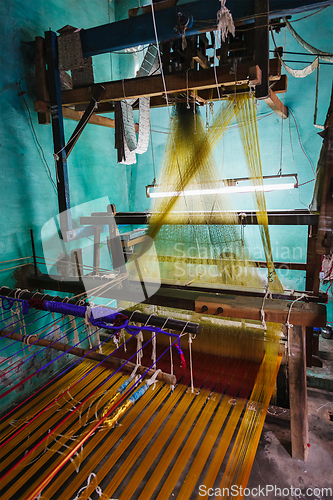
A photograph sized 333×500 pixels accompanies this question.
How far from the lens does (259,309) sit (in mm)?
2670

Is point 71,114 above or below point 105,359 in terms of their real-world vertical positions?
above

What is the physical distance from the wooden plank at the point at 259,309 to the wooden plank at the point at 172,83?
6.38ft

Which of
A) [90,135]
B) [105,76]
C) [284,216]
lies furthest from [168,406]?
[105,76]

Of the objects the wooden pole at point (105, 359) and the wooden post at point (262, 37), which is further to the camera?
the wooden post at point (262, 37)

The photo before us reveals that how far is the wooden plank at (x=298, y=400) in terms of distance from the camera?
9.11 ft

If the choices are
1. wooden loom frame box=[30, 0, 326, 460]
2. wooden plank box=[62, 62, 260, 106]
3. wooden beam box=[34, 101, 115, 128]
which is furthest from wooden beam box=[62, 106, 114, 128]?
wooden loom frame box=[30, 0, 326, 460]

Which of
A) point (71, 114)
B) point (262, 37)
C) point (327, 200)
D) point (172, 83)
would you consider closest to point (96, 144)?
point (71, 114)

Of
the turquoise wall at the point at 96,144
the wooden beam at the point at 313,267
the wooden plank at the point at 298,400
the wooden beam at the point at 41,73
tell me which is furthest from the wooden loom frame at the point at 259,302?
the turquoise wall at the point at 96,144

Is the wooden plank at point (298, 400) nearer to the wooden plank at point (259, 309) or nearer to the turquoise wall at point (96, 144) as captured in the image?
the wooden plank at point (259, 309)

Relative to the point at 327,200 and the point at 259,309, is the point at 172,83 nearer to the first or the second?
the point at 327,200

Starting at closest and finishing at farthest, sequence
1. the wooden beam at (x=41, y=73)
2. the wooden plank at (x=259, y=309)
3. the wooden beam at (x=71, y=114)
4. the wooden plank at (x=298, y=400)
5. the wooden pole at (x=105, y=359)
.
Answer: the wooden pole at (x=105, y=359) < the wooden plank at (x=259, y=309) < the wooden plank at (x=298, y=400) < the wooden beam at (x=41, y=73) < the wooden beam at (x=71, y=114)

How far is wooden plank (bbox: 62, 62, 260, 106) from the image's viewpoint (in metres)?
2.79

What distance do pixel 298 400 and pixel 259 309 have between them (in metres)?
0.95

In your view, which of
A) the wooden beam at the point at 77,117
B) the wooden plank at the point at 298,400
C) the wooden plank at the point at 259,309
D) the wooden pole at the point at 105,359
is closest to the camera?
the wooden pole at the point at 105,359
